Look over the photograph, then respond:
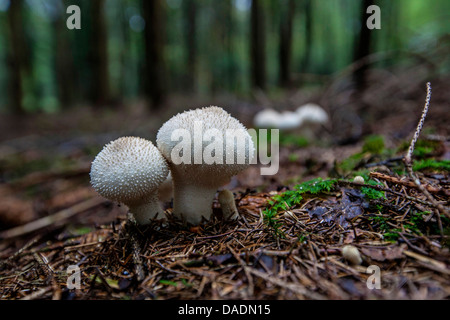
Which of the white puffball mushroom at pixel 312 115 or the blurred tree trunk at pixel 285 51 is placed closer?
the white puffball mushroom at pixel 312 115

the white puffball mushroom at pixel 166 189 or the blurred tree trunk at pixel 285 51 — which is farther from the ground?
the blurred tree trunk at pixel 285 51

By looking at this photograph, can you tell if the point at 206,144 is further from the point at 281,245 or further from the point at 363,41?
the point at 363,41

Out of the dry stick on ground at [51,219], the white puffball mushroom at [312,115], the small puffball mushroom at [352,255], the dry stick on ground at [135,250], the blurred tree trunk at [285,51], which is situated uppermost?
the blurred tree trunk at [285,51]

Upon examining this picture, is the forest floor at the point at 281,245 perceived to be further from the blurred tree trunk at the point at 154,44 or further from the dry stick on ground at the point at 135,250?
the blurred tree trunk at the point at 154,44

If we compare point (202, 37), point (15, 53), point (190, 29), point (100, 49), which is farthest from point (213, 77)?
point (15, 53)

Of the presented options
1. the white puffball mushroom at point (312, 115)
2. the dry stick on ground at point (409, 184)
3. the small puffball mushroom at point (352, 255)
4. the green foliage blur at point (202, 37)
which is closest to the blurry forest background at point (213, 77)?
the green foliage blur at point (202, 37)
